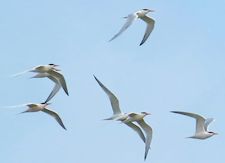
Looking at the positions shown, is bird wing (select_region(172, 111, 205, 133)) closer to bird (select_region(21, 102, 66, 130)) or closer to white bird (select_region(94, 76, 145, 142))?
white bird (select_region(94, 76, 145, 142))

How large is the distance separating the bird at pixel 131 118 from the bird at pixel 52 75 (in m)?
1.93

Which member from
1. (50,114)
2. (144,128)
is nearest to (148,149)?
(144,128)

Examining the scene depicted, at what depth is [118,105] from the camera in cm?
3709

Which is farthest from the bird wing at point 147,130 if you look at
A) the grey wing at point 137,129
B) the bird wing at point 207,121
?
the bird wing at point 207,121

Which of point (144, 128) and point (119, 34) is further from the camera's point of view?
point (144, 128)

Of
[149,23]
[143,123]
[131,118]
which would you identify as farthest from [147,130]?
[149,23]

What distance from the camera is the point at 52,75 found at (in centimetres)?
3847

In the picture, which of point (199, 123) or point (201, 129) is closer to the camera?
point (199, 123)

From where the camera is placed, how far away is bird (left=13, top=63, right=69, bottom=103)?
37438 mm

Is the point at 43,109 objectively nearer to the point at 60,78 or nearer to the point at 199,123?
the point at 60,78

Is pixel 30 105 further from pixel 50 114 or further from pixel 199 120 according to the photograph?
pixel 199 120

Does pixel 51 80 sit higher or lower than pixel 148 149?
higher

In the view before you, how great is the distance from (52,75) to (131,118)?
11.1 feet

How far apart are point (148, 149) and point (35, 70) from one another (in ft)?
15.7
